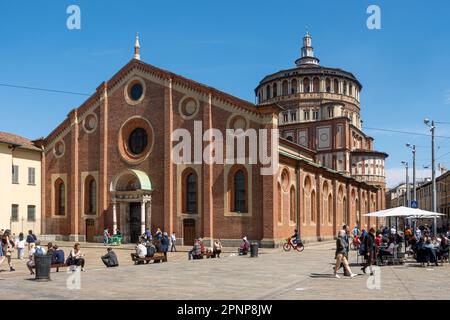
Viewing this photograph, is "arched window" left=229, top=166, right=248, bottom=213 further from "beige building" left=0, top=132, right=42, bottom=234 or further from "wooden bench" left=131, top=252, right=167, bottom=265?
"beige building" left=0, top=132, right=42, bottom=234

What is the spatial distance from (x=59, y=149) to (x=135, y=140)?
804cm

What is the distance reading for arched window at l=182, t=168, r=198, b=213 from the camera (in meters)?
38.5

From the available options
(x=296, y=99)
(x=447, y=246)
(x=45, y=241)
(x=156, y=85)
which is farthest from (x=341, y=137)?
(x=447, y=246)

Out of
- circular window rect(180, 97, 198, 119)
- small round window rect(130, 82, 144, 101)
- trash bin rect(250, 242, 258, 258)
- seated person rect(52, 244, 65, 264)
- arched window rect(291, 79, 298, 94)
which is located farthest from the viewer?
arched window rect(291, 79, 298, 94)

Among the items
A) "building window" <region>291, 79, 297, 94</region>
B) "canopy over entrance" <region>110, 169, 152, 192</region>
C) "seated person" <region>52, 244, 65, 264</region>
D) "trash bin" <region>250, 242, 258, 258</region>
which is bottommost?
"trash bin" <region>250, 242, 258, 258</region>

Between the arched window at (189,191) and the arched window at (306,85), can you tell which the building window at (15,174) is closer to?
the arched window at (189,191)

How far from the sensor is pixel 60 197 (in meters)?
45.5

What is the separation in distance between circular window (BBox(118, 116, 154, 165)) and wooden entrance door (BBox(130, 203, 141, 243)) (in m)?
3.50

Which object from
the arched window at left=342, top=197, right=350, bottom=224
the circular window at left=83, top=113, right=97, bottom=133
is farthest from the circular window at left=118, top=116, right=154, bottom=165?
the arched window at left=342, top=197, right=350, bottom=224

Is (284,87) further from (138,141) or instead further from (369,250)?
(369,250)

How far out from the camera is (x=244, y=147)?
3644 cm

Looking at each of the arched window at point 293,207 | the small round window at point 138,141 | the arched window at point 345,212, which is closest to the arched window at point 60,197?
the small round window at point 138,141

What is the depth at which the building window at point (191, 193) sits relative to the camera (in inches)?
1517
